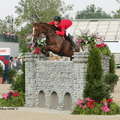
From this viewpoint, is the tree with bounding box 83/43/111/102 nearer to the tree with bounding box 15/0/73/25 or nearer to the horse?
the horse

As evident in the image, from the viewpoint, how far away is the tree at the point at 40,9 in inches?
2335

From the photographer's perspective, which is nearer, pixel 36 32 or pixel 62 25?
pixel 36 32

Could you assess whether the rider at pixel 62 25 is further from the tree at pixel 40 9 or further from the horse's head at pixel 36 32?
the tree at pixel 40 9

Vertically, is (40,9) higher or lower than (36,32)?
higher

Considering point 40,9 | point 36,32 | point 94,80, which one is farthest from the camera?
point 40,9

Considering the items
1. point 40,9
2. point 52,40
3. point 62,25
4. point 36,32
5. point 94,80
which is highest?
point 40,9

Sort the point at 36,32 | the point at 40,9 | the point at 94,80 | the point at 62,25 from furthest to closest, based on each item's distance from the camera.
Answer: the point at 40,9 < the point at 62,25 < the point at 36,32 < the point at 94,80

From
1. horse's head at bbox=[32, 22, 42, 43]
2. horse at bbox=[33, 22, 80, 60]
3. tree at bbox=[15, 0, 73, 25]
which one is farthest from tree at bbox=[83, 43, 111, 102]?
tree at bbox=[15, 0, 73, 25]

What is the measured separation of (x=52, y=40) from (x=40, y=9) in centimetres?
4897

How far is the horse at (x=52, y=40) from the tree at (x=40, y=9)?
4711 centimetres

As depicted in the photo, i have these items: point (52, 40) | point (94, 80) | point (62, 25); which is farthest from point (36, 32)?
point (94, 80)

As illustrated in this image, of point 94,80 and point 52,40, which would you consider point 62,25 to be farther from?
point 94,80

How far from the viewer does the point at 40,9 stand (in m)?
59.8

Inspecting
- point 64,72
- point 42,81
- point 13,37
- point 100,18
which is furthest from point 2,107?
point 100,18
